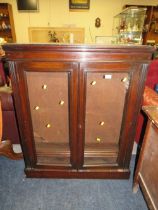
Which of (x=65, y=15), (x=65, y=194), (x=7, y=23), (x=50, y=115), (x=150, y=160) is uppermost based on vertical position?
(x=65, y=15)

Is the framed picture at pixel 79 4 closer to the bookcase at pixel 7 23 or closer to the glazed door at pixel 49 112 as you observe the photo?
the bookcase at pixel 7 23

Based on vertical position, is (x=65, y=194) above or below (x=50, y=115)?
below

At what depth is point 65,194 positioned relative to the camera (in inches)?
54.9

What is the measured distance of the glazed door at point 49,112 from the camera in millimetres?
1104

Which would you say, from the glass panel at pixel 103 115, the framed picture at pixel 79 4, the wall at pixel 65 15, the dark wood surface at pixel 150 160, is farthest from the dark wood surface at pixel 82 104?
the framed picture at pixel 79 4

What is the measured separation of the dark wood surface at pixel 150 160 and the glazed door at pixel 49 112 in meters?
0.53

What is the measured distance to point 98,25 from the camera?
190 inches

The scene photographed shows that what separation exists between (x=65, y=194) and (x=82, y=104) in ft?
2.67

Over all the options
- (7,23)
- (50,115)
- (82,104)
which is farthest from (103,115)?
(7,23)

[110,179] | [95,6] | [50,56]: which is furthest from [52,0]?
[110,179]

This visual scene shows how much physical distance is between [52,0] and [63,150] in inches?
180

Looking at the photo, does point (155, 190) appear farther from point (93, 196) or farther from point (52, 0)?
point (52, 0)

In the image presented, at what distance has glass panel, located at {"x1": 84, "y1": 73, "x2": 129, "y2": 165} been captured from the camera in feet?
3.75

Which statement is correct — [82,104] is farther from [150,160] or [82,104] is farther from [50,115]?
[150,160]
